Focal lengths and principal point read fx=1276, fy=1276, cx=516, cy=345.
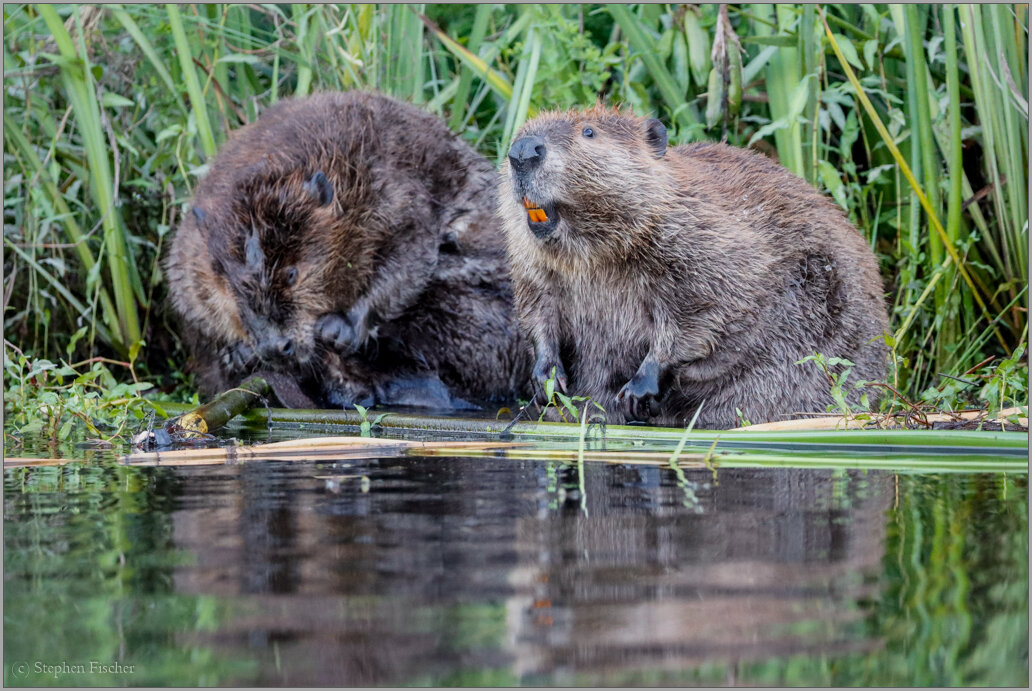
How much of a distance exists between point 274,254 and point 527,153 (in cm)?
150

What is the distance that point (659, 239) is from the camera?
3885 millimetres

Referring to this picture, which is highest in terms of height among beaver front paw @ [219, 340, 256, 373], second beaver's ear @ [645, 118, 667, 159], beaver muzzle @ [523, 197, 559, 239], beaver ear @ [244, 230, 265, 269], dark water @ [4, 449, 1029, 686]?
second beaver's ear @ [645, 118, 667, 159]

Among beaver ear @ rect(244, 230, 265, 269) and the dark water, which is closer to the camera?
the dark water

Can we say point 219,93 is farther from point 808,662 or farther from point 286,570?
point 808,662

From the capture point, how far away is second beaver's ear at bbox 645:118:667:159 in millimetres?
3961

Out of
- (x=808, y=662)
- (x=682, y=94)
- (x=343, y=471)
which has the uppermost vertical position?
(x=682, y=94)

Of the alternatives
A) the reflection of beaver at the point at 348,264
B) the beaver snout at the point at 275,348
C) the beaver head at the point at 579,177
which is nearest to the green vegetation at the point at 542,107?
the reflection of beaver at the point at 348,264

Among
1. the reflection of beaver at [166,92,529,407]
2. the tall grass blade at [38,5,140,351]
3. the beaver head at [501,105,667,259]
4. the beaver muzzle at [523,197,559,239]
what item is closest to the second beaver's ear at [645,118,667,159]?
the beaver head at [501,105,667,259]

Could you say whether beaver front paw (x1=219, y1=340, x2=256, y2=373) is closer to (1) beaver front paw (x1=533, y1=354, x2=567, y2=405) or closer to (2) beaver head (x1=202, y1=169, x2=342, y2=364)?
(2) beaver head (x1=202, y1=169, x2=342, y2=364)

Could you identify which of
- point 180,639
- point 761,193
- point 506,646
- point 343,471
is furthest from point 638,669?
point 761,193

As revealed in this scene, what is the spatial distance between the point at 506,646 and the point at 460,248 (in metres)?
3.62

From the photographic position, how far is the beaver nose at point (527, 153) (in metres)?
3.56

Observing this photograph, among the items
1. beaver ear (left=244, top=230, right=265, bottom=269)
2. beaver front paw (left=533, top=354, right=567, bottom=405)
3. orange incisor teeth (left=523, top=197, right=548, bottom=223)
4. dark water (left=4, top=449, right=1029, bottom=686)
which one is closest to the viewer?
dark water (left=4, top=449, right=1029, bottom=686)

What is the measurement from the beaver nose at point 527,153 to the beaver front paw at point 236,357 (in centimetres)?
177
